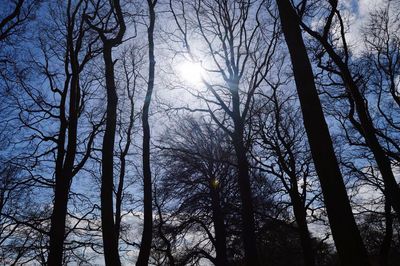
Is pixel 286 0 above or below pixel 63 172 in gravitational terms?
above

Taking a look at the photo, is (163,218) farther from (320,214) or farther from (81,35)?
(81,35)

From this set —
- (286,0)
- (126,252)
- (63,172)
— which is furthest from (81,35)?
(126,252)

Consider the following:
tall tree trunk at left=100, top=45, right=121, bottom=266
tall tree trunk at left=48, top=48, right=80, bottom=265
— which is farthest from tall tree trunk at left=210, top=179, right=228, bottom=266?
tall tree trunk at left=100, top=45, right=121, bottom=266

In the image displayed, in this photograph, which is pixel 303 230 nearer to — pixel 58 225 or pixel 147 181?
pixel 147 181

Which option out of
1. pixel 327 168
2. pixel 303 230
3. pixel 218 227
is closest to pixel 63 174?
pixel 218 227

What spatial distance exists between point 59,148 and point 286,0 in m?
10.3

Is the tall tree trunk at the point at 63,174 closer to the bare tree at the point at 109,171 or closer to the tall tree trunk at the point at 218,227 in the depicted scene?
the bare tree at the point at 109,171

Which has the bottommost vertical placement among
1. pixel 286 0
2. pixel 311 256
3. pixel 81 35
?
pixel 311 256

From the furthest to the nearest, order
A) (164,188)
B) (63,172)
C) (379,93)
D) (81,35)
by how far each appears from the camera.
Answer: (164,188) < (379,93) < (81,35) < (63,172)

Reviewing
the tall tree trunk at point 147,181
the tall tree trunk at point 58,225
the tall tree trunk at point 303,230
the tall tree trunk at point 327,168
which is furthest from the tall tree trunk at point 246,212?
the tall tree trunk at point 327,168

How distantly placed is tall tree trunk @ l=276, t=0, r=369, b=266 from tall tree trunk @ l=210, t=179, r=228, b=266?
13.1 m

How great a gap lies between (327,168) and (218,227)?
13659 mm

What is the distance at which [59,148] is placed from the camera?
42.3 ft

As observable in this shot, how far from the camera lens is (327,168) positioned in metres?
4.67
